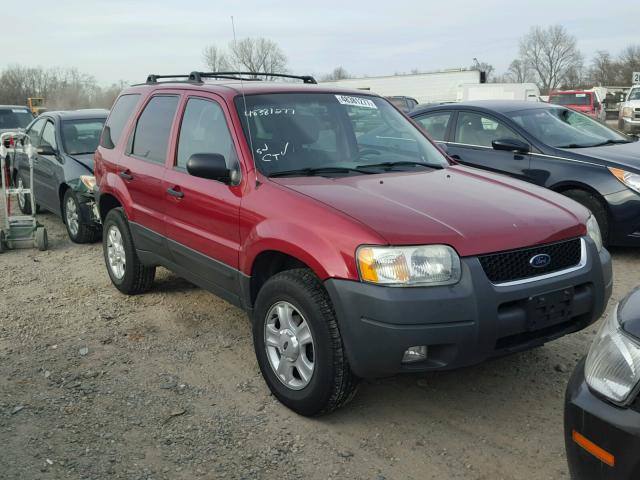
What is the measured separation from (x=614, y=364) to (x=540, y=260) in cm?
115

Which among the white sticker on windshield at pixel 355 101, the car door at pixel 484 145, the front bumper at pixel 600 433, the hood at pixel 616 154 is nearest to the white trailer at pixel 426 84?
the car door at pixel 484 145

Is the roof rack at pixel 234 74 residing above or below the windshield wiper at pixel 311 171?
above

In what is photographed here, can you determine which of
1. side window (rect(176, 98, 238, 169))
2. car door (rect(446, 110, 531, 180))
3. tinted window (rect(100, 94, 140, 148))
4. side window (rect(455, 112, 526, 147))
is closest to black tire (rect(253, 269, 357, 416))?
side window (rect(176, 98, 238, 169))

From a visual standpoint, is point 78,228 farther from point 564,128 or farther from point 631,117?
point 631,117

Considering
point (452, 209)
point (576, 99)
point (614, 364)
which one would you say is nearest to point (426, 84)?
point (576, 99)

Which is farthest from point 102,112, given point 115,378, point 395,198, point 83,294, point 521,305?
point 521,305

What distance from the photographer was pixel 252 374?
13.0 ft

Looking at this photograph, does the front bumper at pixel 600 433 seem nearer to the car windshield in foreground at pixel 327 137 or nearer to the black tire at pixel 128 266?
the car windshield in foreground at pixel 327 137

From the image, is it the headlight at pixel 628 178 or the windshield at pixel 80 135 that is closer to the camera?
the headlight at pixel 628 178

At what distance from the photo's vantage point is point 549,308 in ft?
10.2

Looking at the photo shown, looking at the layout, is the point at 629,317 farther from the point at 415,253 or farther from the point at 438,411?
the point at 438,411

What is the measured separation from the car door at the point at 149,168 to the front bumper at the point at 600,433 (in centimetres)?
323

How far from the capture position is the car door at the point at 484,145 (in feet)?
22.9

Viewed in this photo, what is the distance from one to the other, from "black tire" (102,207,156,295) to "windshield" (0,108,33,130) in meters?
11.2
